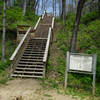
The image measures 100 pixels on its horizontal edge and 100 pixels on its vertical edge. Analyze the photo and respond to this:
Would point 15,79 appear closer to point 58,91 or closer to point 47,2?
point 58,91

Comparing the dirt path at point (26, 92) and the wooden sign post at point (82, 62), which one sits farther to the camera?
the wooden sign post at point (82, 62)

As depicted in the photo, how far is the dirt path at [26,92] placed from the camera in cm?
479

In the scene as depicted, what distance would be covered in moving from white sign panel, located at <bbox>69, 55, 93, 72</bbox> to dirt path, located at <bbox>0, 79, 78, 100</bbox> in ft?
4.64

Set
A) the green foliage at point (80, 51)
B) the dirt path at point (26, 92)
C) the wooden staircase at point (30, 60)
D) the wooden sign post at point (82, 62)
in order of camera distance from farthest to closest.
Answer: the wooden staircase at point (30, 60) < the green foliage at point (80, 51) < the wooden sign post at point (82, 62) < the dirt path at point (26, 92)

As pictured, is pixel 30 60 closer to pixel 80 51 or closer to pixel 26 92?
pixel 26 92

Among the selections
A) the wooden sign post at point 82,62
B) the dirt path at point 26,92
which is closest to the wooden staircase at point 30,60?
the dirt path at point 26,92

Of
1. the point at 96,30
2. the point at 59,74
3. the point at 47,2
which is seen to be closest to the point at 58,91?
the point at 59,74

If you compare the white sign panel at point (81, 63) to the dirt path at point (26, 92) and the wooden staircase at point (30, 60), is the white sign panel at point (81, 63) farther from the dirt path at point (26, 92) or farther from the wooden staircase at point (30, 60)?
the wooden staircase at point (30, 60)

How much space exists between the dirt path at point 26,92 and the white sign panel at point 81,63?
1.41 m

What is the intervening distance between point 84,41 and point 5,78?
7.68m

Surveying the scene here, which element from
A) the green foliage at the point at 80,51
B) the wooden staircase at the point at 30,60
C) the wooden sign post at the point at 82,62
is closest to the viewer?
the wooden sign post at the point at 82,62

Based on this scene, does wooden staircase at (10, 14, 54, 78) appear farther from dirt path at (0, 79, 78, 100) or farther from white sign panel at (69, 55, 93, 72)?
white sign panel at (69, 55, 93, 72)

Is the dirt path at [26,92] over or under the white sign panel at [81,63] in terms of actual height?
under

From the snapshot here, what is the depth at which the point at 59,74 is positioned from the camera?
23.5ft
